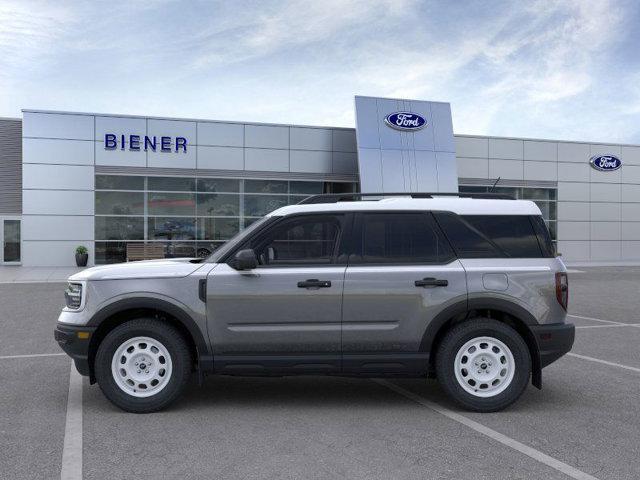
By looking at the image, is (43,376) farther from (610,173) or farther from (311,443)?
(610,173)

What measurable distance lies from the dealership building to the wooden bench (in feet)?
0.21

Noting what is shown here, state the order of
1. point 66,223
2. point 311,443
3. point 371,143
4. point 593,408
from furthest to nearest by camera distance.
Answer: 1. point 371,143
2. point 66,223
3. point 593,408
4. point 311,443

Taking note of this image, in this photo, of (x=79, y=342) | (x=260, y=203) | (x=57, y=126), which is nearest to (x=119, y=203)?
(x=57, y=126)

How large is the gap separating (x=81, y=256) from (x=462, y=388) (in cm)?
2329

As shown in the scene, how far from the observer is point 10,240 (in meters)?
27.5

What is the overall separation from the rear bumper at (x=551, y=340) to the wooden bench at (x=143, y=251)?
23079 millimetres

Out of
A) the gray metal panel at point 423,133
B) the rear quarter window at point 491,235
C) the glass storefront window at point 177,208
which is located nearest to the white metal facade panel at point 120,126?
the glass storefront window at point 177,208

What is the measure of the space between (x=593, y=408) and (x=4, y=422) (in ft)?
16.1

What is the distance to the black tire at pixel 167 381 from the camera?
526cm

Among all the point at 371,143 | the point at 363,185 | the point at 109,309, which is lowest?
the point at 109,309

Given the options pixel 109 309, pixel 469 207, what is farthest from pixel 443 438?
pixel 109 309

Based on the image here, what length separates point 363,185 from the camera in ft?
89.5

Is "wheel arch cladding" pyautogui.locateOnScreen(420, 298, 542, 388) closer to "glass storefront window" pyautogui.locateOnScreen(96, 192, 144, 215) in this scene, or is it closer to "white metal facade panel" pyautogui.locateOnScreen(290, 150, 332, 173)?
"glass storefront window" pyautogui.locateOnScreen(96, 192, 144, 215)

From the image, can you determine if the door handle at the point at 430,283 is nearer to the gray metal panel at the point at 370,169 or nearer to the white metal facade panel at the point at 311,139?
the gray metal panel at the point at 370,169
